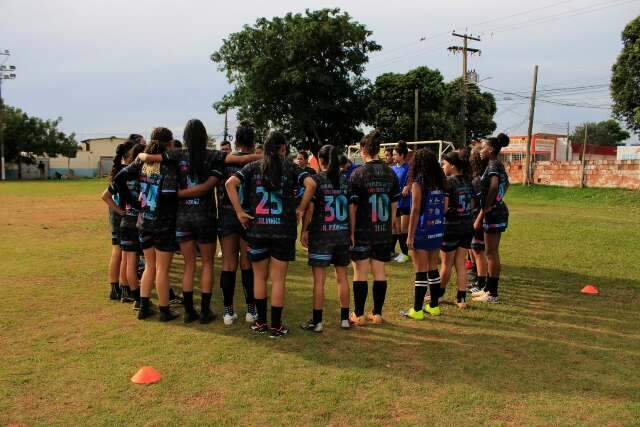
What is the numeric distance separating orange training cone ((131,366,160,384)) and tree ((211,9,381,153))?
33720mm

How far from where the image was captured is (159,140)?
Result: 5676mm

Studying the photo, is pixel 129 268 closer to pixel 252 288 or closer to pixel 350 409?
pixel 252 288

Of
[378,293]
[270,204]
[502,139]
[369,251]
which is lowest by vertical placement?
[378,293]

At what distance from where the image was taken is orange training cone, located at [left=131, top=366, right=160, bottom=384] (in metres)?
4.20

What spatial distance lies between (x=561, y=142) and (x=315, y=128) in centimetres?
3788

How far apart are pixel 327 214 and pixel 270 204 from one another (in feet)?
2.05

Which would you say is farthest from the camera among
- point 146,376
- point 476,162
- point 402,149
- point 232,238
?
point 402,149

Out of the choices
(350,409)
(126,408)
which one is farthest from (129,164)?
(350,409)

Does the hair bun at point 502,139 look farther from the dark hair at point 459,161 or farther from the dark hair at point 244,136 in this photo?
the dark hair at point 244,136

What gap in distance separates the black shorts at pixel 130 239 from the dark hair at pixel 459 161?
4.03 metres

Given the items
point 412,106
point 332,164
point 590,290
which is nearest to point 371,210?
point 332,164

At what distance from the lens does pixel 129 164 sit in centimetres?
611

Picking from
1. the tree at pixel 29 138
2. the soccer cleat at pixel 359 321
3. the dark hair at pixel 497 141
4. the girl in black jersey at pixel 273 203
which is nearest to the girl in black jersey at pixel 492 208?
the dark hair at pixel 497 141

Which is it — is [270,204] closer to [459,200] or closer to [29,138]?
[459,200]
